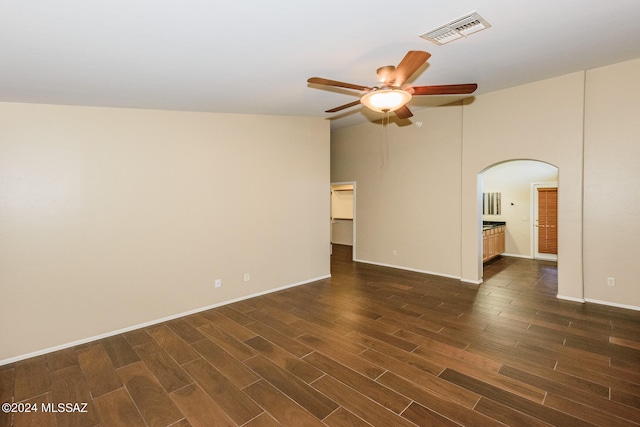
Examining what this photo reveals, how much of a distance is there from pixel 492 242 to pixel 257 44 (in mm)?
7180

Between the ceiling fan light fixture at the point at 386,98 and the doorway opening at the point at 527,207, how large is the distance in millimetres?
5645

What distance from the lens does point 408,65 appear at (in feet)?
7.91

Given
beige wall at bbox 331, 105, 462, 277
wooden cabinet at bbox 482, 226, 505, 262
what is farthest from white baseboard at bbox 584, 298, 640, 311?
wooden cabinet at bbox 482, 226, 505, 262

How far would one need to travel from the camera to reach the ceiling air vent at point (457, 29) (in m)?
2.43

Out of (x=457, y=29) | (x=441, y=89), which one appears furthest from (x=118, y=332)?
(x=457, y=29)

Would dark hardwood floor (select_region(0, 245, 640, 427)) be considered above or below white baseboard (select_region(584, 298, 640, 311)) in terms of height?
below

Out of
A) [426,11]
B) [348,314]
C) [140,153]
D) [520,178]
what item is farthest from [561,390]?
[520,178]

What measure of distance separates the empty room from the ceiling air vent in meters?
0.02

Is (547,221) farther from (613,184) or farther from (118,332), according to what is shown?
(118,332)

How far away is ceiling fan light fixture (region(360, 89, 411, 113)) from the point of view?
264cm

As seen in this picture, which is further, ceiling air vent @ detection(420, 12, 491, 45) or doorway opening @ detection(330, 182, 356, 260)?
doorway opening @ detection(330, 182, 356, 260)

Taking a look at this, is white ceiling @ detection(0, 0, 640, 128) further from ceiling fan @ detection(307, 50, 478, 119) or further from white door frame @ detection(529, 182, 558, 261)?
white door frame @ detection(529, 182, 558, 261)

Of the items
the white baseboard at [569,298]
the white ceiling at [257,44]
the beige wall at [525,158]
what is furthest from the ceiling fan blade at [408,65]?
the white baseboard at [569,298]

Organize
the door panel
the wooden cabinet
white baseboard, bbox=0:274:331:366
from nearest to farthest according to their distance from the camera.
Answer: white baseboard, bbox=0:274:331:366
the wooden cabinet
the door panel
